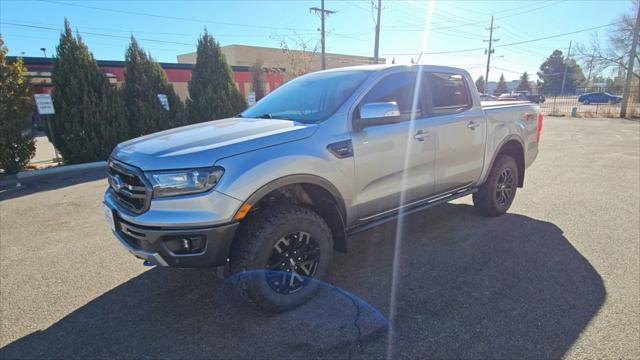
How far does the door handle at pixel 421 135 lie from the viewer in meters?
3.29

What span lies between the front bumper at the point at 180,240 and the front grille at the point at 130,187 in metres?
0.16

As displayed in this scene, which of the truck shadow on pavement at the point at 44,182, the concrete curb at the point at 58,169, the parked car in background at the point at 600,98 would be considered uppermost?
the parked car in background at the point at 600,98

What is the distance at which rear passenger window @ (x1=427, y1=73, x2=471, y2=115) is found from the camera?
3.63 metres

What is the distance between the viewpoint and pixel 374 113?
279 cm

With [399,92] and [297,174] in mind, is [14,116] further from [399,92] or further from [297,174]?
[399,92]

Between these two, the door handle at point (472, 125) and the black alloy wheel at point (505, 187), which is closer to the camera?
the door handle at point (472, 125)

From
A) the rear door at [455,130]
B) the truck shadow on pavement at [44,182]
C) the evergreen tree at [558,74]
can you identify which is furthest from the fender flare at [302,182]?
the evergreen tree at [558,74]

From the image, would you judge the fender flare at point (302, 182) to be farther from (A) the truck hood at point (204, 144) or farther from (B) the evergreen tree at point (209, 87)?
(B) the evergreen tree at point (209, 87)

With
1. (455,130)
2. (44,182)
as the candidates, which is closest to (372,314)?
(455,130)

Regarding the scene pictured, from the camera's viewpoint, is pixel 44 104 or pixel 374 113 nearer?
pixel 374 113

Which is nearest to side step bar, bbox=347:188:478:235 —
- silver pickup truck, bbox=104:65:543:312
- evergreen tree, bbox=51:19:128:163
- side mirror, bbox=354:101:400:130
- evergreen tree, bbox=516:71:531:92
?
silver pickup truck, bbox=104:65:543:312

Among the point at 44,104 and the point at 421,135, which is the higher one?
the point at 44,104

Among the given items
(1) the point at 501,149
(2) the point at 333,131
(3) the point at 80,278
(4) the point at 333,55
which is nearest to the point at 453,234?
(1) the point at 501,149

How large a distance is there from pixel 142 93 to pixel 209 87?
228 centimetres
